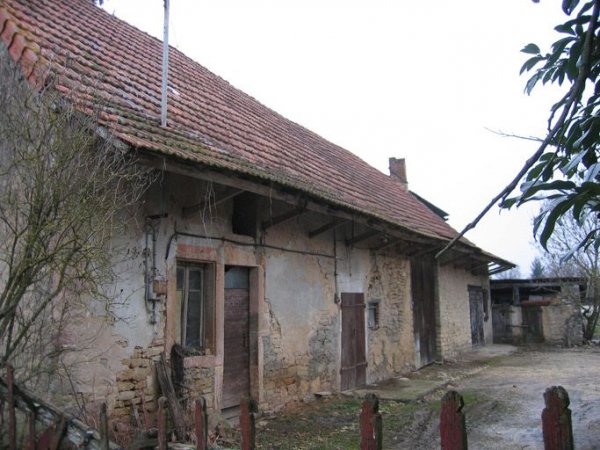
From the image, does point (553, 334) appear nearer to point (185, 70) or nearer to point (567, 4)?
point (185, 70)

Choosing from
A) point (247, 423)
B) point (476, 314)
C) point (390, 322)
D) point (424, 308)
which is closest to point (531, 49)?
point (247, 423)

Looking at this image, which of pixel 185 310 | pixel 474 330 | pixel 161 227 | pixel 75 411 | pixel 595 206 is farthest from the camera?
pixel 474 330

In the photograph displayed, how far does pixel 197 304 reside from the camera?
21.1 ft

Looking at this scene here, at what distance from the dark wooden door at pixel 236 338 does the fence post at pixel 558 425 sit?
553cm

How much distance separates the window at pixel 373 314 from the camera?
1020 centimetres

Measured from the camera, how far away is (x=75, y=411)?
466 cm

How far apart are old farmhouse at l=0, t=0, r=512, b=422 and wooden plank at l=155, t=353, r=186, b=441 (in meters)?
0.10

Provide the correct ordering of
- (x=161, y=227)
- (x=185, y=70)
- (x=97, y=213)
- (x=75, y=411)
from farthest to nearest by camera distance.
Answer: (x=185, y=70)
(x=161, y=227)
(x=75, y=411)
(x=97, y=213)

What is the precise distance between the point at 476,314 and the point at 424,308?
5.69m

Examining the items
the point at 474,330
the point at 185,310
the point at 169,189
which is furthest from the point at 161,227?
the point at 474,330

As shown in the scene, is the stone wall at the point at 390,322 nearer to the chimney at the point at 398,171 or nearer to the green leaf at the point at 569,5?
the chimney at the point at 398,171

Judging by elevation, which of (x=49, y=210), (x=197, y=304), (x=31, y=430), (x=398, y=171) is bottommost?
(x=31, y=430)

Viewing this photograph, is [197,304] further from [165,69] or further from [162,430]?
[162,430]

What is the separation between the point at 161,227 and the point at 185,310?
113 cm
